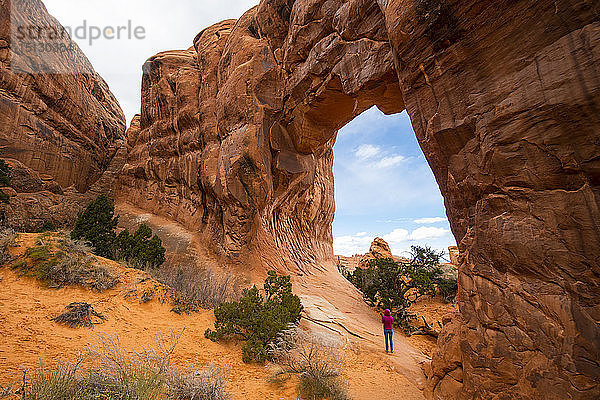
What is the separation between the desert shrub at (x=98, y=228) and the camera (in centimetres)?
1117

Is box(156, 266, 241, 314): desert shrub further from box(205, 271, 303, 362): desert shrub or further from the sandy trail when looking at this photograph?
box(205, 271, 303, 362): desert shrub

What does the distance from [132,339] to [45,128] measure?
65.5 feet

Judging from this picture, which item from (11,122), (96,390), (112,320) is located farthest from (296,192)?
(11,122)

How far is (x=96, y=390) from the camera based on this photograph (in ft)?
10.7

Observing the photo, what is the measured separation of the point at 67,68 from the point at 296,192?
70.0ft

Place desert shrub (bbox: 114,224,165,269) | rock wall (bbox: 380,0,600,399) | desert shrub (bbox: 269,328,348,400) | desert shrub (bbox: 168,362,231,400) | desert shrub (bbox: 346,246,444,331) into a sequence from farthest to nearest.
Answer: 1. desert shrub (bbox: 346,246,444,331)
2. desert shrub (bbox: 114,224,165,269)
3. desert shrub (bbox: 269,328,348,400)
4. desert shrub (bbox: 168,362,231,400)
5. rock wall (bbox: 380,0,600,399)

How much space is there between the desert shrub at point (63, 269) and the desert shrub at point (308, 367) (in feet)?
18.7

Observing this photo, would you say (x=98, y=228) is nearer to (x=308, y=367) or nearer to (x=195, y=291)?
(x=195, y=291)

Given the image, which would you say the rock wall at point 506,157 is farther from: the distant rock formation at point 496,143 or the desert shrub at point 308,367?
the desert shrub at point 308,367

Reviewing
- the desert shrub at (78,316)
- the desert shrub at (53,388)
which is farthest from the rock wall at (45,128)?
the desert shrub at (53,388)

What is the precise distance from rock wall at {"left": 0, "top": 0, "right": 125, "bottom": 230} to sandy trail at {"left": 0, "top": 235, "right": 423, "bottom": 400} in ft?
37.0

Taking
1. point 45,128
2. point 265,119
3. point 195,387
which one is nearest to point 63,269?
point 195,387

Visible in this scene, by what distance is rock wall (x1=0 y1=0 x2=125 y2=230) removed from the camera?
618 inches

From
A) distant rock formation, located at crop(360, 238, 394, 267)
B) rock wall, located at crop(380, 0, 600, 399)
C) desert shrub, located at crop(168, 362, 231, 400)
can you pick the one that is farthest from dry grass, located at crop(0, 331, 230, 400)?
distant rock formation, located at crop(360, 238, 394, 267)
